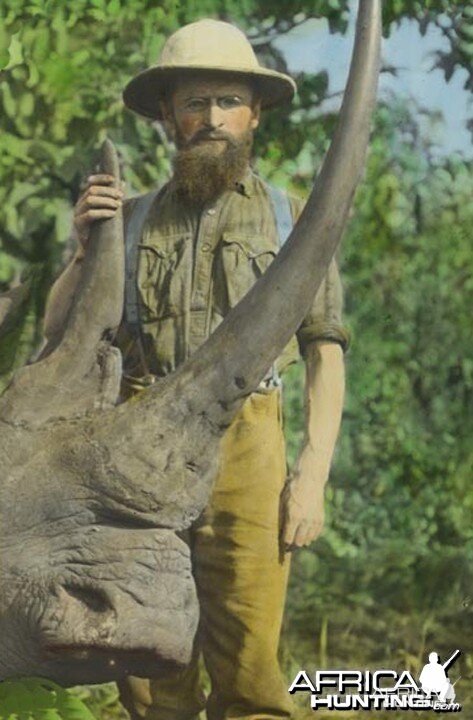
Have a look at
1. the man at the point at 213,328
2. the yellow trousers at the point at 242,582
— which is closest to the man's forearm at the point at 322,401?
the man at the point at 213,328

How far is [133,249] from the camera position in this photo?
4.78m

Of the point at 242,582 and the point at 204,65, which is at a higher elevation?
the point at 204,65

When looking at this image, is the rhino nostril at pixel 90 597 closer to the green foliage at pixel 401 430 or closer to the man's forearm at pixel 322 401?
the green foliage at pixel 401 430

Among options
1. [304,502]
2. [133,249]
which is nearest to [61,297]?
[133,249]

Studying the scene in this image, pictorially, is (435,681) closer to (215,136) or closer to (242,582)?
(242,582)

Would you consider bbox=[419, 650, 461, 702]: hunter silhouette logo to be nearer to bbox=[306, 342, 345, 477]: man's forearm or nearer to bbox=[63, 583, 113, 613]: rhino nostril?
bbox=[306, 342, 345, 477]: man's forearm

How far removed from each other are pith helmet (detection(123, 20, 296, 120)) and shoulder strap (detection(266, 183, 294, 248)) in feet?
0.93

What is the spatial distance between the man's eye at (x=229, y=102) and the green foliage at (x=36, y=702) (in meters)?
1.79

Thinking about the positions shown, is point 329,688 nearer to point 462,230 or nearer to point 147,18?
point 462,230

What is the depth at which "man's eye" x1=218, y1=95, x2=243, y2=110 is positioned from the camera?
Answer: 4773 mm

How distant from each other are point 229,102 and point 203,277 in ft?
1.77

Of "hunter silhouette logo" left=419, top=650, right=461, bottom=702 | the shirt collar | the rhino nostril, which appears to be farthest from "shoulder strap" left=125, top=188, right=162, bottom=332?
"hunter silhouette logo" left=419, top=650, right=461, bottom=702

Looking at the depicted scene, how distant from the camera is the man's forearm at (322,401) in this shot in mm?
4758

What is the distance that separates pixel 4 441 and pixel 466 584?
1487 millimetres
